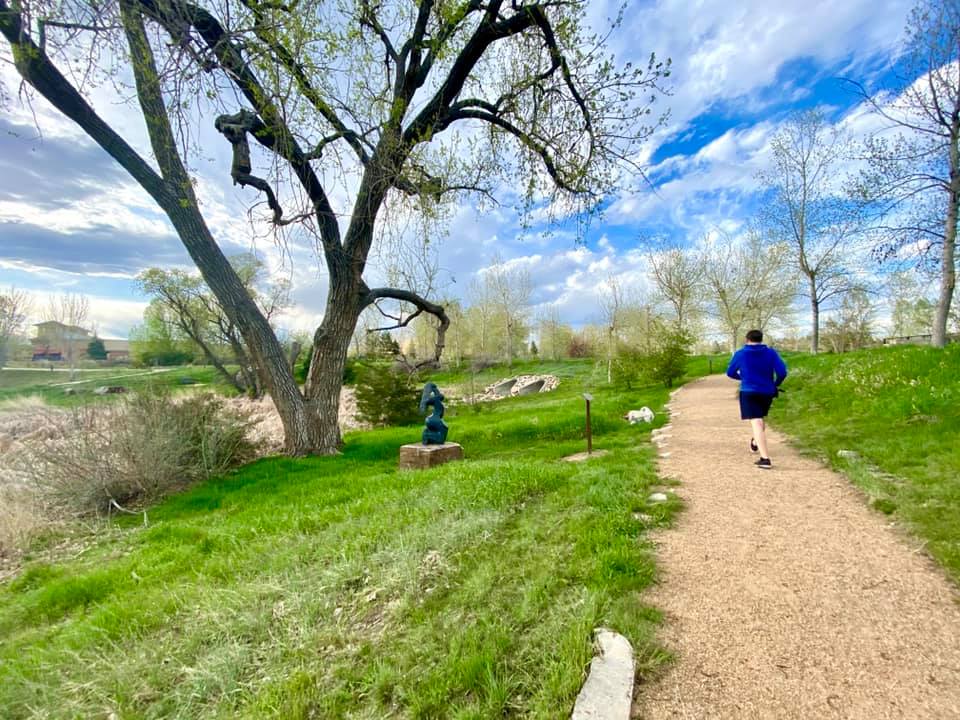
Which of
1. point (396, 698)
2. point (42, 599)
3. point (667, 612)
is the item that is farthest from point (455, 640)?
point (42, 599)

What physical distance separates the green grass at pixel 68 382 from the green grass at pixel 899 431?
37.4ft

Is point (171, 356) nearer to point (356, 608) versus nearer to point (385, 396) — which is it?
point (385, 396)

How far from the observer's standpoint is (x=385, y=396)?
15.0m

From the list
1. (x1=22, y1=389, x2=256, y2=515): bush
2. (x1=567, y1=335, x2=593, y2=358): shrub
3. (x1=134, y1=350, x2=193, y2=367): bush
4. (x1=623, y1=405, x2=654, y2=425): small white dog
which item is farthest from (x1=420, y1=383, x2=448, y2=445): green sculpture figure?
(x1=567, y1=335, x2=593, y2=358): shrub

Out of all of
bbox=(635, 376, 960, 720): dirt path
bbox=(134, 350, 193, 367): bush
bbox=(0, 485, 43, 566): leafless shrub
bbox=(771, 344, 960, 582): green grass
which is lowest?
bbox=(0, 485, 43, 566): leafless shrub

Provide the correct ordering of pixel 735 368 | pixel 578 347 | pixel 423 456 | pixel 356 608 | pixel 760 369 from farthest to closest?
pixel 578 347 < pixel 423 456 < pixel 735 368 < pixel 760 369 < pixel 356 608

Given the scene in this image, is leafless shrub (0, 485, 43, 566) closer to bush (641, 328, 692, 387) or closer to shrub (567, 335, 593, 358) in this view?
bush (641, 328, 692, 387)

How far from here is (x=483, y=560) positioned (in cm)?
298

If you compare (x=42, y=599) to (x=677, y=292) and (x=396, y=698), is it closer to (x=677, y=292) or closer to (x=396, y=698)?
(x=396, y=698)

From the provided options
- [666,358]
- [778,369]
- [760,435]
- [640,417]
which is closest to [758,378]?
[778,369]

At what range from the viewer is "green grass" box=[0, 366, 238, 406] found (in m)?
8.30

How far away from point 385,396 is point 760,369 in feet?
39.6

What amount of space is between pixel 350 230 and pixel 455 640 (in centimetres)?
819

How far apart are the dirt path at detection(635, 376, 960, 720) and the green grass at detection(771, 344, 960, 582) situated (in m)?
0.27
